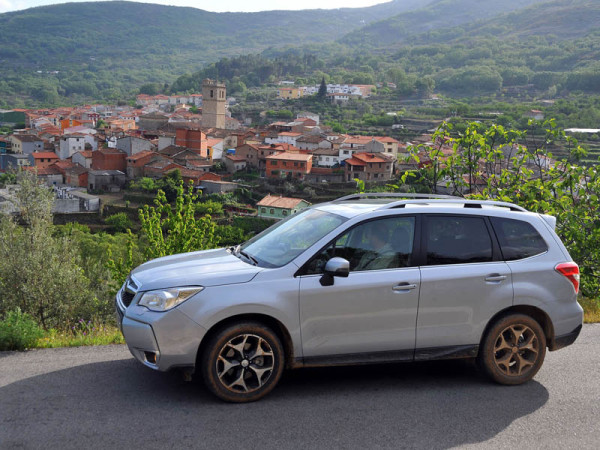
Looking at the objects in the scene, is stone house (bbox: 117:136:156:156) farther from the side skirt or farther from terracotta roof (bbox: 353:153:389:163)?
the side skirt

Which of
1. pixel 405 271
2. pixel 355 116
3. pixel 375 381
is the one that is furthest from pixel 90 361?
pixel 355 116

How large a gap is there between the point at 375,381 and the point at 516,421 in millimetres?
1092

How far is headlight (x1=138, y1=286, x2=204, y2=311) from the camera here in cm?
428

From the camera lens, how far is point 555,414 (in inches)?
173

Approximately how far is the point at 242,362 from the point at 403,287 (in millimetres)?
1302

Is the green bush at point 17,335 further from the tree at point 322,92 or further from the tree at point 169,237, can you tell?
the tree at point 322,92

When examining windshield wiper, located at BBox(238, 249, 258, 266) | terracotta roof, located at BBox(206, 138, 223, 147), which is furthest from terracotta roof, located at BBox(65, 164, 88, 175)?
windshield wiper, located at BBox(238, 249, 258, 266)

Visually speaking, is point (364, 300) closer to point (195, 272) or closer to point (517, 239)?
point (195, 272)

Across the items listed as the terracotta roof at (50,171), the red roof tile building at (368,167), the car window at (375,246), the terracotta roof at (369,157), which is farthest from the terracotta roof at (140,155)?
the car window at (375,246)

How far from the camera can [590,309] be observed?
25.6ft

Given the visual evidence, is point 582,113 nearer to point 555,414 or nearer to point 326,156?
point 326,156

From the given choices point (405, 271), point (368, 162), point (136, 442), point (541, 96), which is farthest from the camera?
point (541, 96)

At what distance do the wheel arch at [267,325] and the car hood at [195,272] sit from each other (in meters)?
0.26

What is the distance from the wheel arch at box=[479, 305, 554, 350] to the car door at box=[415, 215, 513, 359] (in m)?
0.08
